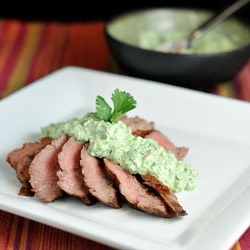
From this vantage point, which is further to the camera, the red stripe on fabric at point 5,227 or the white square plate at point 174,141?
the red stripe on fabric at point 5,227

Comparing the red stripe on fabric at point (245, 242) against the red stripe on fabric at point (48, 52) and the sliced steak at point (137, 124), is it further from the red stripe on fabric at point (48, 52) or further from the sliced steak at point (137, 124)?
the red stripe on fabric at point (48, 52)

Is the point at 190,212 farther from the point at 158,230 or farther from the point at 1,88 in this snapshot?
the point at 1,88

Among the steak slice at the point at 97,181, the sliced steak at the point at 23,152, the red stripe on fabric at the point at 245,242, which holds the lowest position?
the sliced steak at the point at 23,152

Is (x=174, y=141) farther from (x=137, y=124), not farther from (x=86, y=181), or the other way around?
→ (x=86, y=181)

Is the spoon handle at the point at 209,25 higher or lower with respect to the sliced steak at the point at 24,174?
higher

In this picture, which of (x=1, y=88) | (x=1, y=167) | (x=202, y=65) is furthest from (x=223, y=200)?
(x=1, y=88)

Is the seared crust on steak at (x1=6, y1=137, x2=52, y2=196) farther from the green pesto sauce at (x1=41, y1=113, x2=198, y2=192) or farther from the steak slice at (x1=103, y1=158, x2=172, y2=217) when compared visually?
the steak slice at (x1=103, y1=158, x2=172, y2=217)

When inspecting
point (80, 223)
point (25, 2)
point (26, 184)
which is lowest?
point (25, 2)

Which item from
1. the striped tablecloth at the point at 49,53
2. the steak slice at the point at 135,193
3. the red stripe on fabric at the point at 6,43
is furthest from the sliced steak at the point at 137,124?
the red stripe on fabric at the point at 6,43
